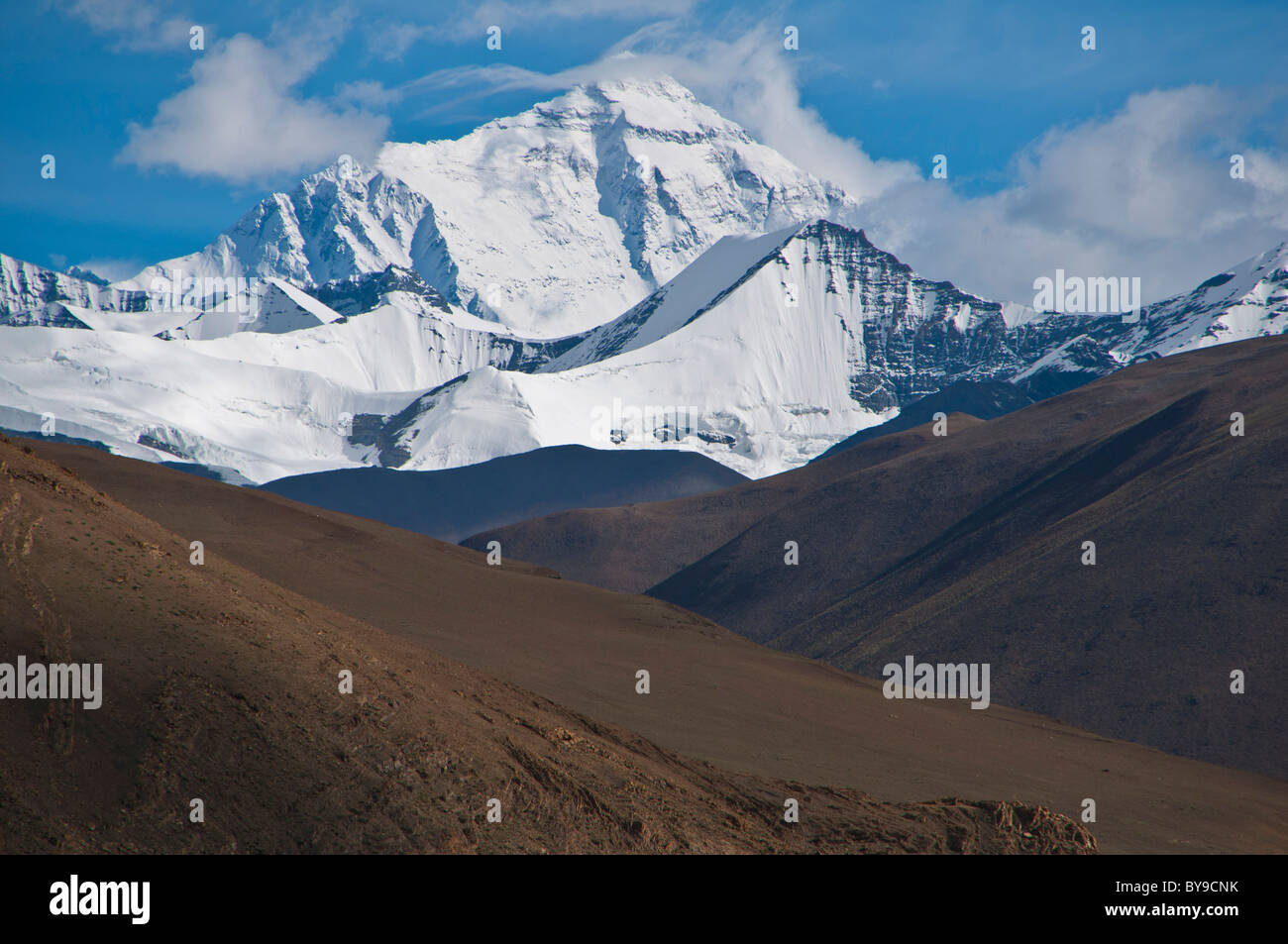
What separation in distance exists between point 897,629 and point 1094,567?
12130mm

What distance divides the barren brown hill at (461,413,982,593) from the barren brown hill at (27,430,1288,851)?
71.0 metres

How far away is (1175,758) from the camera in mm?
52156

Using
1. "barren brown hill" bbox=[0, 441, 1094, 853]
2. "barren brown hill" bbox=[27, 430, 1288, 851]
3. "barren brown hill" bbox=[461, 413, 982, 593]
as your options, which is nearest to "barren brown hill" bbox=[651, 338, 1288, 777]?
"barren brown hill" bbox=[461, 413, 982, 593]

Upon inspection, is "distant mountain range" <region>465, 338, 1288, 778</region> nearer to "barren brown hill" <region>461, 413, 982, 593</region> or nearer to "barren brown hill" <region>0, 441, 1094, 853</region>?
"barren brown hill" <region>461, 413, 982, 593</region>

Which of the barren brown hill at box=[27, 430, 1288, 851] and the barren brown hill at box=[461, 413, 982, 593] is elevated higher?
the barren brown hill at box=[461, 413, 982, 593]

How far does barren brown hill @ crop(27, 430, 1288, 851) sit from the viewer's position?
36.2 metres

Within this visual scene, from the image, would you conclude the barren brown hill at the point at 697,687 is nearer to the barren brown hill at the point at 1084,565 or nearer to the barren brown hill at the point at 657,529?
the barren brown hill at the point at 1084,565

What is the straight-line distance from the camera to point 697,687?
42.8 m

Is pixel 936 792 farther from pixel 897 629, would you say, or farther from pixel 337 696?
pixel 897 629

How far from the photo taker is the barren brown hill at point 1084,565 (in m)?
64.9

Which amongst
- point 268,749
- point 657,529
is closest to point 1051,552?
point 657,529

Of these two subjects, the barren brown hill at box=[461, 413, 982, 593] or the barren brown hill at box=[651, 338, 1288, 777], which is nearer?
the barren brown hill at box=[651, 338, 1288, 777]

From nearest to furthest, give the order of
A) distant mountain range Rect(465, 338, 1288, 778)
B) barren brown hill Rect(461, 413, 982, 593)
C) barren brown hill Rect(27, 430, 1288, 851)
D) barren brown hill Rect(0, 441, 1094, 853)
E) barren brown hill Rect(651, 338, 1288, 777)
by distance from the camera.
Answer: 1. barren brown hill Rect(0, 441, 1094, 853)
2. barren brown hill Rect(27, 430, 1288, 851)
3. barren brown hill Rect(651, 338, 1288, 777)
4. distant mountain range Rect(465, 338, 1288, 778)
5. barren brown hill Rect(461, 413, 982, 593)

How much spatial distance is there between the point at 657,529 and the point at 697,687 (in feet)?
317
